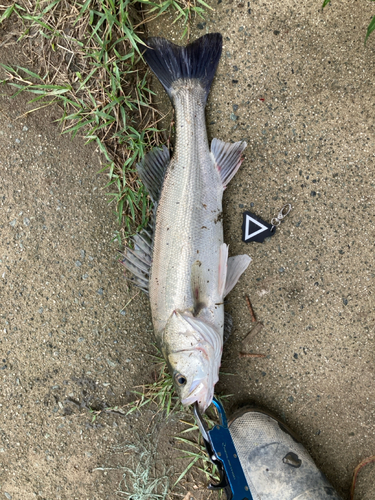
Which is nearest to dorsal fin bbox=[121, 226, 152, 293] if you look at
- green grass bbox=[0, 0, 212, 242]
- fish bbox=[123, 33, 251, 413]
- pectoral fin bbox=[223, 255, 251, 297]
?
fish bbox=[123, 33, 251, 413]

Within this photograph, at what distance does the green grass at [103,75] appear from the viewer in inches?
97.5

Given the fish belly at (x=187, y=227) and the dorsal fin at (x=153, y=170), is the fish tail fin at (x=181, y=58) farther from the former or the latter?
the dorsal fin at (x=153, y=170)

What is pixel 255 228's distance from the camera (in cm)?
269

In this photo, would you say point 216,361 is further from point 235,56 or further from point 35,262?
point 235,56

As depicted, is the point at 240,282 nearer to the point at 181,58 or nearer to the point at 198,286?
the point at 198,286

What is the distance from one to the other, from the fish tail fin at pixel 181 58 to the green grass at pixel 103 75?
14 cm

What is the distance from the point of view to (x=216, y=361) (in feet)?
7.64

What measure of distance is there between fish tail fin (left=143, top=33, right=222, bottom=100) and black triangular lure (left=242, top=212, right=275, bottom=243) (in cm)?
110

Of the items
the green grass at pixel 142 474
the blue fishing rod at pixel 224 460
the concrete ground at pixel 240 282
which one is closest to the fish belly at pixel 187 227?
the concrete ground at pixel 240 282

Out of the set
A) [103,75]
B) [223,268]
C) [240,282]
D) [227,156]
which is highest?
[103,75]

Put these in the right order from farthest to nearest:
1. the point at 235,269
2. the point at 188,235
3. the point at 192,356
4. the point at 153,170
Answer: the point at 235,269, the point at 153,170, the point at 188,235, the point at 192,356

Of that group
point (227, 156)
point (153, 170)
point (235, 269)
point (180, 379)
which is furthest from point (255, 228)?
point (180, 379)

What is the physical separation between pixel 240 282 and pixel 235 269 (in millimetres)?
200

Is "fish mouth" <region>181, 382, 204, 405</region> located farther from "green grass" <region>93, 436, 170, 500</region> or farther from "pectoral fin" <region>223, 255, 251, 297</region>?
"green grass" <region>93, 436, 170, 500</region>
